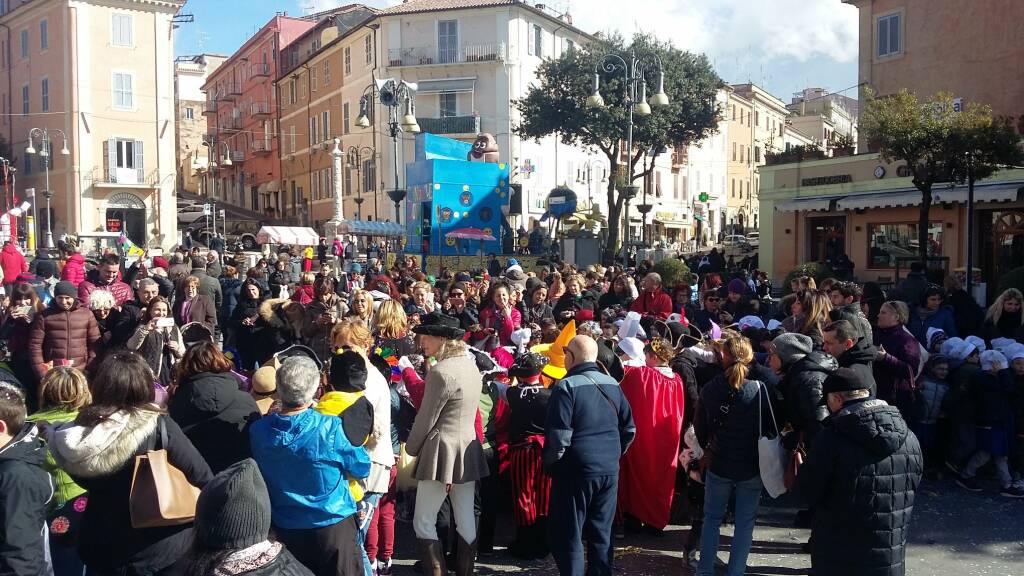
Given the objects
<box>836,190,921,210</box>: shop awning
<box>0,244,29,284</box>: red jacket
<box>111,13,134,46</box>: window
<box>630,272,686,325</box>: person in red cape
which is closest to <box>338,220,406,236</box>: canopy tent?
<box>836,190,921,210</box>: shop awning

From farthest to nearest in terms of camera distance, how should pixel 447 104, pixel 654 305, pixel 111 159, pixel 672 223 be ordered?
1. pixel 672 223
2. pixel 447 104
3. pixel 111 159
4. pixel 654 305

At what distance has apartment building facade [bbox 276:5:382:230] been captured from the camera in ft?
151

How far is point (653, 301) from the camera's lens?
931 cm

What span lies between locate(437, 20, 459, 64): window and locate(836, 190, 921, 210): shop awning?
79.3 ft

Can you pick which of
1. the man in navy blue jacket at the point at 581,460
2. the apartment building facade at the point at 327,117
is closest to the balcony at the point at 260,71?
the apartment building facade at the point at 327,117

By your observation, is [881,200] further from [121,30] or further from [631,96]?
[121,30]

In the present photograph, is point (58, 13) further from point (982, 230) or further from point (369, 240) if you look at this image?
point (982, 230)

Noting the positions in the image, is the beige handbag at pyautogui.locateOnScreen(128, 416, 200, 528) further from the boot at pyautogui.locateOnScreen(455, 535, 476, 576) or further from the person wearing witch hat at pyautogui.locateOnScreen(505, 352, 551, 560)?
the person wearing witch hat at pyautogui.locateOnScreen(505, 352, 551, 560)

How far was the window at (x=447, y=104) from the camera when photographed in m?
43.6

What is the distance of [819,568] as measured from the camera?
4.02 metres

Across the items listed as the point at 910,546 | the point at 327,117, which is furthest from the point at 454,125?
the point at 910,546

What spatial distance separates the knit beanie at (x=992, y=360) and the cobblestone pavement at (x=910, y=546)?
1.08 meters

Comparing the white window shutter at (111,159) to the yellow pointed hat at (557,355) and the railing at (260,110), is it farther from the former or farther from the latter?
the yellow pointed hat at (557,355)

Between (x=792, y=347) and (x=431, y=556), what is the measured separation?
8.46ft
